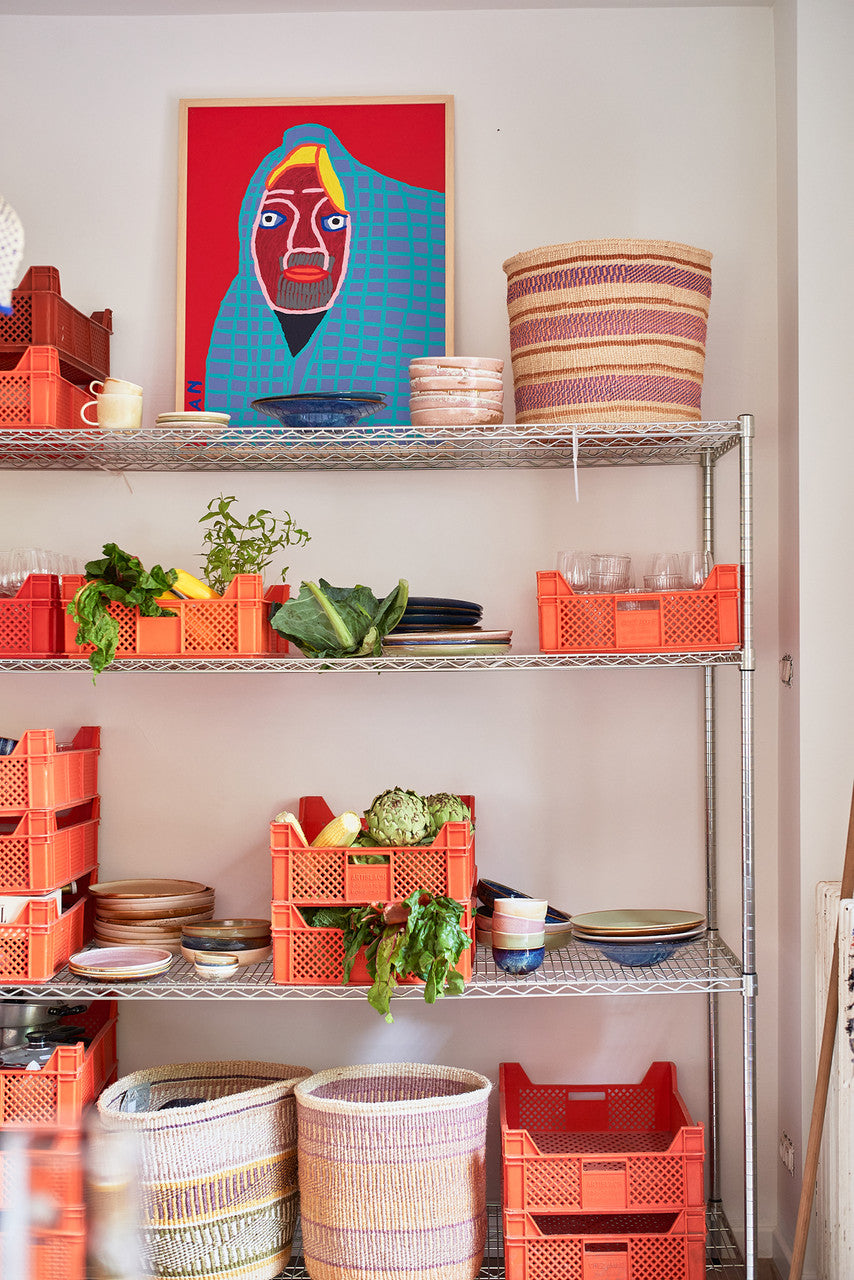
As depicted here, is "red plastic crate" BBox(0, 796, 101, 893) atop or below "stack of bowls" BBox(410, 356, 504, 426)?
below

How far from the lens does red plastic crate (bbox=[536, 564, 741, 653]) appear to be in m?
2.46

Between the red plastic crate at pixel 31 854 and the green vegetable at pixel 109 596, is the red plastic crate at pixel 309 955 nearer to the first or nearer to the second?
the red plastic crate at pixel 31 854

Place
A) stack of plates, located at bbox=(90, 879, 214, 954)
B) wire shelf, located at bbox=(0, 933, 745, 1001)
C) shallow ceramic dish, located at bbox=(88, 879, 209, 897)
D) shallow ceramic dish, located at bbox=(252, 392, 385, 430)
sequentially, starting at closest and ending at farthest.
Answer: wire shelf, located at bbox=(0, 933, 745, 1001) < shallow ceramic dish, located at bbox=(252, 392, 385, 430) < stack of plates, located at bbox=(90, 879, 214, 954) < shallow ceramic dish, located at bbox=(88, 879, 209, 897)

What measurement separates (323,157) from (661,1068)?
2381 millimetres

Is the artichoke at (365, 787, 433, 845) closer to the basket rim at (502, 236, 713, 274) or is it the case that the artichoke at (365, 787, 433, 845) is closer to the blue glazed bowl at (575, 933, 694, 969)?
the blue glazed bowl at (575, 933, 694, 969)

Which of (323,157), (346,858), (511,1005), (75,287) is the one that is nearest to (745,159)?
(323,157)

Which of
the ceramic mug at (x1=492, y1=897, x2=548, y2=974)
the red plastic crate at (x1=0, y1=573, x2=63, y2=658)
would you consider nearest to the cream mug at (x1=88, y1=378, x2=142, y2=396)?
the red plastic crate at (x1=0, y1=573, x2=63, y2=658)

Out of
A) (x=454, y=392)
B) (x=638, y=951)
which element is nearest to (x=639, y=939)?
(x=638, y=951)

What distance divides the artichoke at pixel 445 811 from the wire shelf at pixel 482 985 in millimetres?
332

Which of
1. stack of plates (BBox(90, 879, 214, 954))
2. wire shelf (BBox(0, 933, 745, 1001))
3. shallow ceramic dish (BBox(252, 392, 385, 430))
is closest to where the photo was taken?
wire shelf (BBox(0, 933, 745, 1001))

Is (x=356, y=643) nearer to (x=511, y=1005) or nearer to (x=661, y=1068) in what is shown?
(x=511, y=1005)

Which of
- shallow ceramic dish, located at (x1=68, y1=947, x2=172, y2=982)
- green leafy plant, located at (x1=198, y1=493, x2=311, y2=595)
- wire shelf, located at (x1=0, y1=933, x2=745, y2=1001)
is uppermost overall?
green leafy plant, located at (x1=198, y1=493, x2=311, y2=595)

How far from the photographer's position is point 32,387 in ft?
8.34

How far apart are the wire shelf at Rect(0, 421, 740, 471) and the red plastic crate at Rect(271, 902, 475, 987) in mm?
1010
